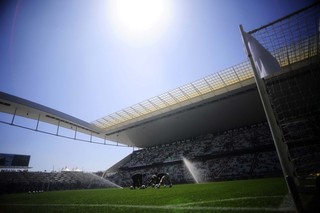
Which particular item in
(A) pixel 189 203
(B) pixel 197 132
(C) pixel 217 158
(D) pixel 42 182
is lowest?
(A) pixel 189 203

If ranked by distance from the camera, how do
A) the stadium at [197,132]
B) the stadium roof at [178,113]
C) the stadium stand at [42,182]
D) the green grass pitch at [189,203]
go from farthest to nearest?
the stadium stand at [42,182] < the stadium roof at [178,113] < the stadium at [197,132] < the green grass pitch at [189,203]

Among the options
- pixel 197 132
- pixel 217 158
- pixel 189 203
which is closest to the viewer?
pixel 189 203

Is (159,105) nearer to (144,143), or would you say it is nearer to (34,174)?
(144,143)

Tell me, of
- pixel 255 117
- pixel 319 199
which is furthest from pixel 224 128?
pixel 319 199

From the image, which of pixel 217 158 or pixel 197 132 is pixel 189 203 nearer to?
pixel 217 158

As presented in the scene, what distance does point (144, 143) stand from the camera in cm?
4006

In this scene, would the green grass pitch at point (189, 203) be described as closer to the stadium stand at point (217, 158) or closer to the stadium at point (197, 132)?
the stadium at point (197, 132)

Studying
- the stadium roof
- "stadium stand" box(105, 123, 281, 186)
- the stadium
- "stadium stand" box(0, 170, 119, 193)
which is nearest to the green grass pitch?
the stadium

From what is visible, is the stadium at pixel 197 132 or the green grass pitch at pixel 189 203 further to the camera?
the stadium at pixel 197 132

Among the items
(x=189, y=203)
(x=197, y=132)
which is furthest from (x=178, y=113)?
(x=189, y=203)

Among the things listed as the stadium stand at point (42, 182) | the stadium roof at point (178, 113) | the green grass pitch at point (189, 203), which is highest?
the stadium roof at point (178, 113)

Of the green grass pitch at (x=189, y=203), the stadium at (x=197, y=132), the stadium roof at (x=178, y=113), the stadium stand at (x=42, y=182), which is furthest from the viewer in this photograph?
the stadium stand at (x=42, y=182)

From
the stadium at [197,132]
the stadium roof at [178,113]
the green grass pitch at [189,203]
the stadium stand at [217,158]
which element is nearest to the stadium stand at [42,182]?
the stadium at [197,132]

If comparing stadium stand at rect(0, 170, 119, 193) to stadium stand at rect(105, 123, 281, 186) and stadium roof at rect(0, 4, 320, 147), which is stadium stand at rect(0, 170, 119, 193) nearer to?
stadium stand at rect(105, 123, 281, 186)
